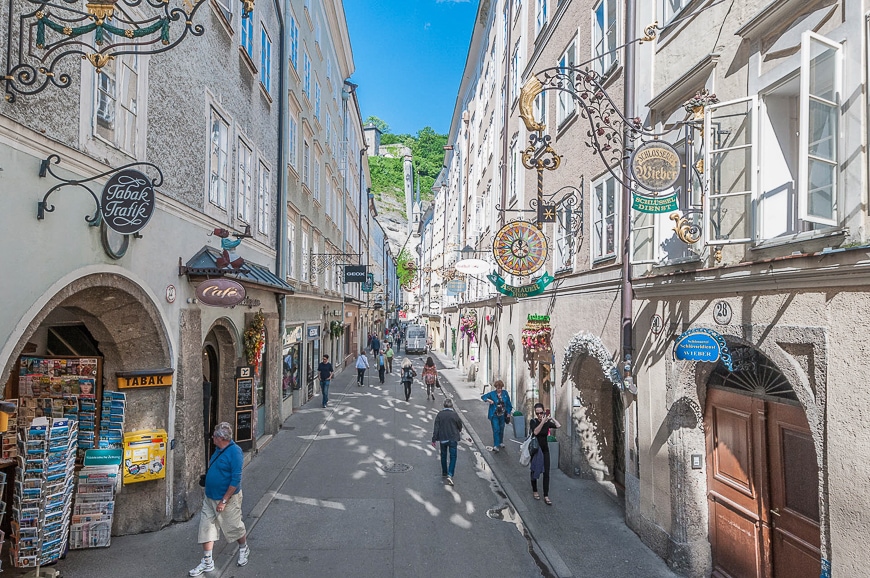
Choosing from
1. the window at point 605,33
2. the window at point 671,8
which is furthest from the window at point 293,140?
the window at point 671,8

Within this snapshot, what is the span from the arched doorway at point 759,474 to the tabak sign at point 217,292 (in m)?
6.95

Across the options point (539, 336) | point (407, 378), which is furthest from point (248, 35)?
point (407, 378)

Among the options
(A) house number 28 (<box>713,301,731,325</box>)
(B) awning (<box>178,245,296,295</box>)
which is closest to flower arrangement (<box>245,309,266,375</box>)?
(B) awning (<box>178,245,296,295</box>)

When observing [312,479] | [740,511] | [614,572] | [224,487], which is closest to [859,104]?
[740,511]

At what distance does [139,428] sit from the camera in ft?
25.6

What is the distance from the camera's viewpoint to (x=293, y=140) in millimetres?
17781

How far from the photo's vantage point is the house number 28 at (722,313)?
19.6 ft

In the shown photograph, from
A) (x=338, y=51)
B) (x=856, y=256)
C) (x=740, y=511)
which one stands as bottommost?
(x=740, y=511)

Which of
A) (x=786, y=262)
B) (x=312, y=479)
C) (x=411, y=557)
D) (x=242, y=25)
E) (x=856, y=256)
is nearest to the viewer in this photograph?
(x=856, y=256)

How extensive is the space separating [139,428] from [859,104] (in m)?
9.23

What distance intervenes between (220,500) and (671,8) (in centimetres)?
914

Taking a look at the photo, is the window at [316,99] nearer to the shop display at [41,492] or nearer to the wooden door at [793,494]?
the shop display at [41,492]

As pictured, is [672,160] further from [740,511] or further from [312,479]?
[312,479]

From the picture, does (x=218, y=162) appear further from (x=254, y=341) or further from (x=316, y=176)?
(x=316, y=176)
